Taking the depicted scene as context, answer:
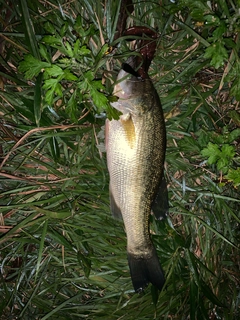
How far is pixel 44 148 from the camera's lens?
2469mm

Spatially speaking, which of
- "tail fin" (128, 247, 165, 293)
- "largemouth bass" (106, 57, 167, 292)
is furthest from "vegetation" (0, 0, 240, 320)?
"tail fin" (128, 247, 165, 293)

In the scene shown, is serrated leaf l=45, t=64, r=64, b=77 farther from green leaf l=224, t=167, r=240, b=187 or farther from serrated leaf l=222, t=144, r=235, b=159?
green leaf l=224, t=167, r=240, b=187

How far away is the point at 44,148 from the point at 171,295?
172cm

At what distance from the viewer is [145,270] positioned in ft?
7.54

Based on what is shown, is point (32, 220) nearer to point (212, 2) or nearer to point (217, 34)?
point (217, 34)

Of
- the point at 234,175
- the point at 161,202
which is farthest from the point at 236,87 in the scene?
the point at 161,202

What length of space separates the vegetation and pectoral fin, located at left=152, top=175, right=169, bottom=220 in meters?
0.31

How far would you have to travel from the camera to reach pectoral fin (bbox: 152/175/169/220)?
7.24ft

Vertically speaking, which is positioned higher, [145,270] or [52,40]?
[52,40]

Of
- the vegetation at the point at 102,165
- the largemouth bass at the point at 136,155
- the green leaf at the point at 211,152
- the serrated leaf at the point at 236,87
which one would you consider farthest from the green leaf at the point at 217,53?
the green leaf at the point at 211,152

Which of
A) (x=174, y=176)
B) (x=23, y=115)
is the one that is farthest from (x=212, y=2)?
(x=23, y=115)

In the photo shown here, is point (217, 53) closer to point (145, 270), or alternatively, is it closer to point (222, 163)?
point (222, 163)

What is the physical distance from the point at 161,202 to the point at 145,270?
53 centimetres

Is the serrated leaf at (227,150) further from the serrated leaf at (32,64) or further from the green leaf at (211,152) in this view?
the serrated leaf at (32,64)
